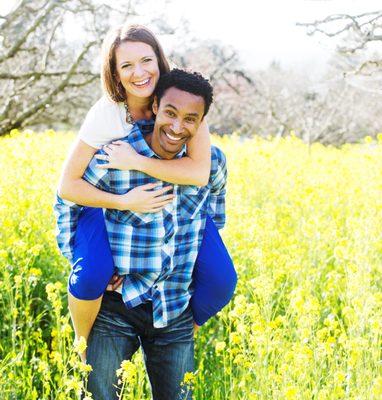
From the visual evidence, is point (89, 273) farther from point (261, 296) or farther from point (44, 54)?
point (44, 54)

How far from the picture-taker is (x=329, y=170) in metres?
7.10

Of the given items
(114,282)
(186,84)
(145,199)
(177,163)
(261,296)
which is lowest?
(261,296)

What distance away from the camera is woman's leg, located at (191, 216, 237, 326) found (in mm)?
2162

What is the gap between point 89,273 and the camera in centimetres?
194

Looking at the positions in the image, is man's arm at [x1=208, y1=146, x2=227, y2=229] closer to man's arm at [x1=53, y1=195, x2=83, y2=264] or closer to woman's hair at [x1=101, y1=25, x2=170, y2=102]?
woman's hair at [x1=101, y1=25, x2=170, y2=102]

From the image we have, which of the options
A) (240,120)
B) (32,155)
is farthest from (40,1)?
(240,120)

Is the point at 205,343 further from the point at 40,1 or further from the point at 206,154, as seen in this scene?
the point at 40,1

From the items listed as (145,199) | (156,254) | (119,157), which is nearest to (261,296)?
(156,254)

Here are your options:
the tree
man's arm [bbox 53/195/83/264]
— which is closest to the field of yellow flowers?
man's arm [bbox 53/195/83/264]

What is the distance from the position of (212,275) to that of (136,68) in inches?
28.6

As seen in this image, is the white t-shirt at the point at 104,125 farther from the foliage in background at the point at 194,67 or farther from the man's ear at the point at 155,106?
the foliage in background at the point at 194,67

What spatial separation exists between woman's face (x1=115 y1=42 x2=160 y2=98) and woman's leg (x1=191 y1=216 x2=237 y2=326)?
51 cm

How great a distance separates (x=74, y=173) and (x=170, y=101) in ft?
1.25

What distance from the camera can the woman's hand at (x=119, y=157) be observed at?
201 cm
